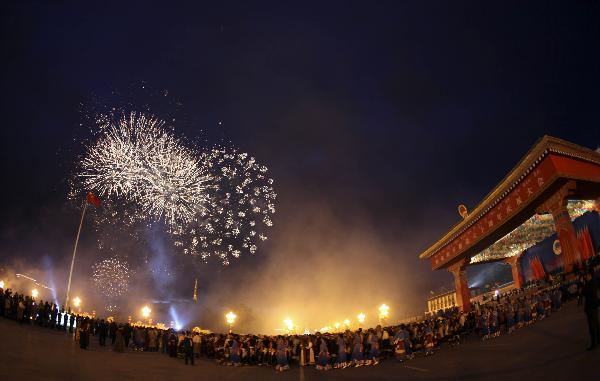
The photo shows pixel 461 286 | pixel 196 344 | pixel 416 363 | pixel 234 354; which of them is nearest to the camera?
pixel 416 363

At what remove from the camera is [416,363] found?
12.9 meters

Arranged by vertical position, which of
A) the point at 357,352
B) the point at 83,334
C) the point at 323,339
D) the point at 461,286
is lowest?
the point at 357,352

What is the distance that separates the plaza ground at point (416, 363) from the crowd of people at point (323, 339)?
668 millimetres

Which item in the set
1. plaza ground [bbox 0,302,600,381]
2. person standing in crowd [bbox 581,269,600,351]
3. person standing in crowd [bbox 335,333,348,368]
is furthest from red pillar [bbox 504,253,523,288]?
person standing in crowd [bbox 581,269,600,351]

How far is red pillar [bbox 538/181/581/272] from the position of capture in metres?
17.1

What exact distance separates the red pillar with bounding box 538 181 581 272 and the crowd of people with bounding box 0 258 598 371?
1207mm

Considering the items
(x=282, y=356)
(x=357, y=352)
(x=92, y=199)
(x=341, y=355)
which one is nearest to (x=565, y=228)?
(x=357, y=352)

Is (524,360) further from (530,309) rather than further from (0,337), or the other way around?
(0,337)

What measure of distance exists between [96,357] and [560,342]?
14003mm

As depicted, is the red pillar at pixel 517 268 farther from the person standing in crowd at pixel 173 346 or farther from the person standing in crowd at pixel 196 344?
the person standing in crowd at pixel 173 346

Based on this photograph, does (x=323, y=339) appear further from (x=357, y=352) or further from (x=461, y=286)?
(x=461, y=286)

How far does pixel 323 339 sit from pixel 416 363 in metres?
3.67

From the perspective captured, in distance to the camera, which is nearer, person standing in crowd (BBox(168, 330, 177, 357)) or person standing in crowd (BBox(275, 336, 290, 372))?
person standing in crowd (BBox(275, 336, 290, 372))

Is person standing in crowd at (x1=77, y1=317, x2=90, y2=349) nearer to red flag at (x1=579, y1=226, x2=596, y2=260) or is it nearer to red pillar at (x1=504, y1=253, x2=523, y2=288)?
red flag at (x1=579, y1=226, x2=596, y2=260)
